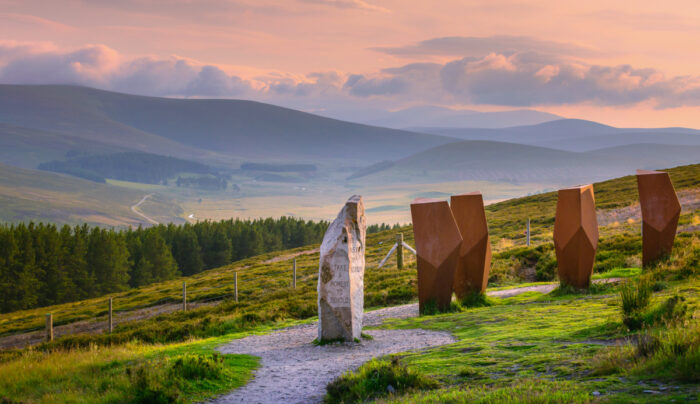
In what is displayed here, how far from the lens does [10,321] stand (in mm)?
52750

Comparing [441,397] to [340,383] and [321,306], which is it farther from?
[321,306]

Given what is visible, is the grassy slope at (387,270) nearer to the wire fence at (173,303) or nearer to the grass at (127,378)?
the wire fence at (173,303)

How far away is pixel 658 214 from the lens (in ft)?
58.6

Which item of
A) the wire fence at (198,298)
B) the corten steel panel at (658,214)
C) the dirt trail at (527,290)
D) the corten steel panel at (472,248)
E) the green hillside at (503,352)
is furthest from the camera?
the wire fence at (198,298)

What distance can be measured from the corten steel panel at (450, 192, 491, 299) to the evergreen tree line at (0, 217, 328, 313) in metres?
69.0

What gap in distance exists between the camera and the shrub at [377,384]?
824cm

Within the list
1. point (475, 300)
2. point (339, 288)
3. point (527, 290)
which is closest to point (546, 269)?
point (527, 290)

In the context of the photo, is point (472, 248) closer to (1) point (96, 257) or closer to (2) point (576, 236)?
(2) point (576, 236)

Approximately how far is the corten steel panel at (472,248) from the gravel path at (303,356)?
6.35ft

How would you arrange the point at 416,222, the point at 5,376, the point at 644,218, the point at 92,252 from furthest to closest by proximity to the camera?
1. the point at 92,252
2. the point at 644,218
3. the point at 416,222
4. the point at 5,376

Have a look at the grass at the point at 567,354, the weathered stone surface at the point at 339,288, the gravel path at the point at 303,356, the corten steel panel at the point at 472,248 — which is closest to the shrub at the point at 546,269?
the corten steel panel at the point at 472,248

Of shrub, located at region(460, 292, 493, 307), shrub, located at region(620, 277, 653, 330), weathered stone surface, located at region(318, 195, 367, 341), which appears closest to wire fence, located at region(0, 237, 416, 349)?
shrub, located at region(460, 292, 493, 307)

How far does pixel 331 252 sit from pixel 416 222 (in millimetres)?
3644

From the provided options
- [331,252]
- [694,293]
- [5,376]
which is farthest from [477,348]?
[5,376]
